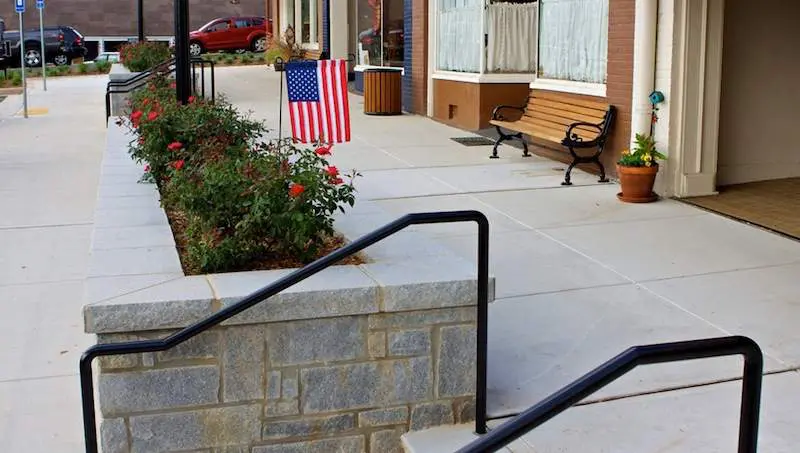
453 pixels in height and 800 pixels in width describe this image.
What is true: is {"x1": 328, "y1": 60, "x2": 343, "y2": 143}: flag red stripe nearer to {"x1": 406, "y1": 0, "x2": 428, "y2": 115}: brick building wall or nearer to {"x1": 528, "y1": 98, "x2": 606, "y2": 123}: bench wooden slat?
{"x1": 528, "y1": 98, "x2": 606, "y2": 123}: bench wooden slat

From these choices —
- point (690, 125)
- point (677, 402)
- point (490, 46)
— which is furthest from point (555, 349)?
point (490, 46)

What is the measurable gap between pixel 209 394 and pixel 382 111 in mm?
→ 13610

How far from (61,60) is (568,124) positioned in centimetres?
3193

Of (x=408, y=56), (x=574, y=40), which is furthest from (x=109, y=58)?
(x=574, y=40)

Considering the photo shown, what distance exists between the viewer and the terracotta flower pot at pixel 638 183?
8.73 m

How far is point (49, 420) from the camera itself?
4488 millimetres

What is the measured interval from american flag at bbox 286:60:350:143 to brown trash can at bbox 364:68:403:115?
28.1 ft

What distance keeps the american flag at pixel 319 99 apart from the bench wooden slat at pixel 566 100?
3.05 m

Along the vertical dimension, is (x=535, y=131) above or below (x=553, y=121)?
below

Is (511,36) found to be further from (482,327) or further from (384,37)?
(482,327)

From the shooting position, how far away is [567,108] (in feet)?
35.9

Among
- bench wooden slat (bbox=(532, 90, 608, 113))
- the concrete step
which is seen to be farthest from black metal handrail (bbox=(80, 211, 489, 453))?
bench wooden slat (bbox=(532, 90, 608, 113))

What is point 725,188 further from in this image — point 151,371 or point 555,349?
point 151,371

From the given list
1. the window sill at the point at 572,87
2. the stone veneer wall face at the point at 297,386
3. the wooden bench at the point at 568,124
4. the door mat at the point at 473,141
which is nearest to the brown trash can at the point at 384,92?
the door mat at the point at 473,141
